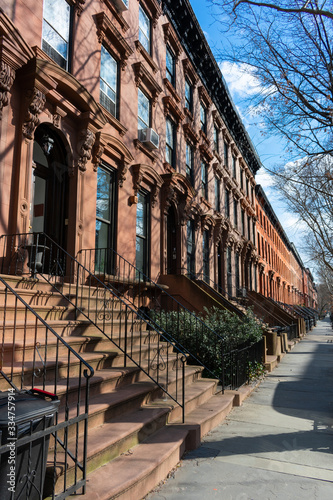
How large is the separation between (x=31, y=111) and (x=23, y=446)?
5.74 m

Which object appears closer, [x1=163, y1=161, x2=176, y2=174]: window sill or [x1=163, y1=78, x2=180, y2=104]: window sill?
[x1=163, y1=161, x2=176, y2=174]: window sill

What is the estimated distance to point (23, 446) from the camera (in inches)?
95.6

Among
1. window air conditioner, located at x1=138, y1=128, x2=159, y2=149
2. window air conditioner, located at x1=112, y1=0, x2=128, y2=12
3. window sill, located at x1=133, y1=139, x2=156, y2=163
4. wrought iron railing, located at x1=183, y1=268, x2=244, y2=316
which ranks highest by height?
window air conditioner, located at x1=112, y1=0, x2=128, y2=12

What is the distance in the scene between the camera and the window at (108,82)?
9445mm

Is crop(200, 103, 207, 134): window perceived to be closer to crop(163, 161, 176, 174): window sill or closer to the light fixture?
crop(163, 161, 176, 174): window sill

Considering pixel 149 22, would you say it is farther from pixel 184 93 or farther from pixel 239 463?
pixel 239 463

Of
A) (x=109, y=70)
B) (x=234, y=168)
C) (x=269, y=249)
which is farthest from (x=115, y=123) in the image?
(x=269, y=249)

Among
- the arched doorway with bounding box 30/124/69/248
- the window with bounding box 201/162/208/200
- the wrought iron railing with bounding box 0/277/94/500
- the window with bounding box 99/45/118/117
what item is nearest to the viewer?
the wrought iron railing with bounding box 0/277/94/500

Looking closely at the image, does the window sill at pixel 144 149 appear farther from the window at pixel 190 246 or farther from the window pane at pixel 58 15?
the window at pixel 190 246

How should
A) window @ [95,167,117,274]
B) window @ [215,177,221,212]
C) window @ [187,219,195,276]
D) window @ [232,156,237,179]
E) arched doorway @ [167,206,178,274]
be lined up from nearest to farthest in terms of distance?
window @ [95,167,117,274] < arched doorway @ [167,206,178,274] < window @ [187,219,195,276] < window @ [215,177,221,212] < window @ [232,156,237,179]

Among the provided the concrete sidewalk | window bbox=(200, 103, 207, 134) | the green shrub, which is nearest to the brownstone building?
the green shrub

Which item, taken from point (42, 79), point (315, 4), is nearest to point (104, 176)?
point (42, 79)

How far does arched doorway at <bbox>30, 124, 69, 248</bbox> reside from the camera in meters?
7.82

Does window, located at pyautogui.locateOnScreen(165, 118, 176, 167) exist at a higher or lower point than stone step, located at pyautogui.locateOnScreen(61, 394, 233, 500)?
higher
